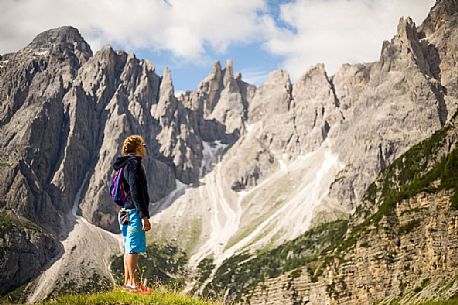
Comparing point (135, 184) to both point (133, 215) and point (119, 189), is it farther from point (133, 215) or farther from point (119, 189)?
point (133, 215)

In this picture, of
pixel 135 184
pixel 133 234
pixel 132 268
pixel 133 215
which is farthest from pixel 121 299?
pixel 135 184

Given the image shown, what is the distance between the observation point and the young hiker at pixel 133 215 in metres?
12.8

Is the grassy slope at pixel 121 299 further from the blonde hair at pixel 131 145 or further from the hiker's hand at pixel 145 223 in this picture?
the blonde hair at pixel 131 145

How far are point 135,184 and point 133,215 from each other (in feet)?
2.98

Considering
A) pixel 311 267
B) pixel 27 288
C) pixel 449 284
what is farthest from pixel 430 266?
pixel 27 288

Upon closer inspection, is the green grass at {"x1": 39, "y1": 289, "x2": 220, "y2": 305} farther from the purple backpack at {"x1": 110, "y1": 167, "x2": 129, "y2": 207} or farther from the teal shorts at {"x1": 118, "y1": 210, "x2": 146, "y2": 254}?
the purple backpack at {"x1": 110, "y1": 167, "x2": 129, "y2": 207}

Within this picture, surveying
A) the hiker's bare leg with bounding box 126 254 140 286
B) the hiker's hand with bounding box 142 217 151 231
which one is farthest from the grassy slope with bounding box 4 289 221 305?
the hiker's hand with bounding box 142 217 151 231

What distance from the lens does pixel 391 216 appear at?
9506 cm

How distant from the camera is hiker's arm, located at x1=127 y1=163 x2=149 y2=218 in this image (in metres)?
12.7

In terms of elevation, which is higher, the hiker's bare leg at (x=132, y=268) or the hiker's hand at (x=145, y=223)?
the hiker's hand at (x=145, y=223)

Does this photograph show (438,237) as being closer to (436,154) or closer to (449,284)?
(449,284)

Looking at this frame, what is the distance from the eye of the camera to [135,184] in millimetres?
12805

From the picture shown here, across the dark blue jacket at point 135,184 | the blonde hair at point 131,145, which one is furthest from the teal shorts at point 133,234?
the blonde hair at point 131,145

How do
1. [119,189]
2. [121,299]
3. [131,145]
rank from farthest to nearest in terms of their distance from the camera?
[131,145], [119,189], [121,299]
